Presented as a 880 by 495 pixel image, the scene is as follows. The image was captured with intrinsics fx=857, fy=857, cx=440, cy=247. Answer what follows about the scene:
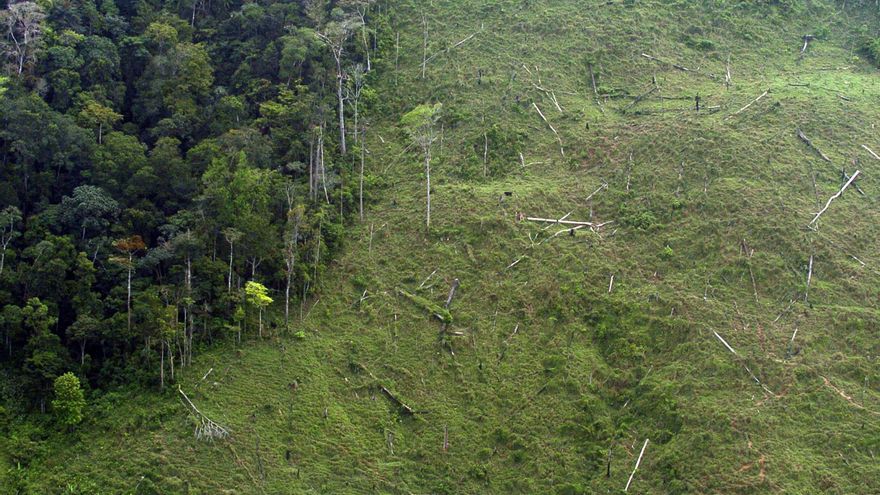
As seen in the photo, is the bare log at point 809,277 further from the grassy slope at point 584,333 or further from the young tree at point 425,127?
the young tree at point 425,127

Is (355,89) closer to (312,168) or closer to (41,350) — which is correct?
(312,168)

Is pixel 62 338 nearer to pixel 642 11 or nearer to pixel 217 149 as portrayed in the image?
pixel 217 149

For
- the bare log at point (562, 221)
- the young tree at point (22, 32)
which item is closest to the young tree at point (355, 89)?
the bare log at point (562, 221)

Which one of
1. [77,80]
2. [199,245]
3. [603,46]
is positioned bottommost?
[199,245]

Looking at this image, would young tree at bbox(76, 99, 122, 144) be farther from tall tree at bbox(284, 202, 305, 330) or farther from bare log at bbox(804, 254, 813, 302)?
bare log at bbox(804, 254, 813, 302)

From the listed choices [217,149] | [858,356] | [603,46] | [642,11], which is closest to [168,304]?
[217,149]

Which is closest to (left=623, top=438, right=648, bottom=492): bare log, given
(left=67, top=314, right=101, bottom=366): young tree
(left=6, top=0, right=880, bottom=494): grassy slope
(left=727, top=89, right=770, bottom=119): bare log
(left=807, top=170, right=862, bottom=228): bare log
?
(left=6, top=0, right=880, bottom=494): grassy slope
